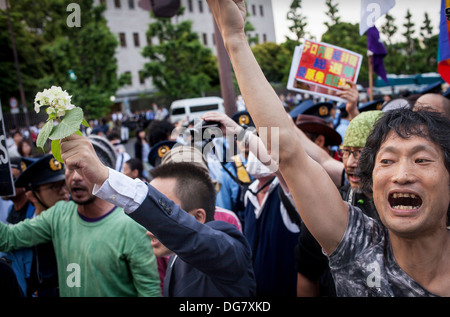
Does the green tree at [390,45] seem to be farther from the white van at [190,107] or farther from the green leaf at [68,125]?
the green leaf at [68,125]

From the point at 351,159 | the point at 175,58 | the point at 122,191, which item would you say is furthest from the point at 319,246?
the point at 175,58

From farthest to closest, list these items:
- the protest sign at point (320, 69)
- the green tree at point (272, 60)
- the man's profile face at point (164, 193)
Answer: the green tree at point (272, 60) → the protest sign at point (320, 69) → the man's profile face at point (164, 193)

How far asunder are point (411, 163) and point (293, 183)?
370 millimetres

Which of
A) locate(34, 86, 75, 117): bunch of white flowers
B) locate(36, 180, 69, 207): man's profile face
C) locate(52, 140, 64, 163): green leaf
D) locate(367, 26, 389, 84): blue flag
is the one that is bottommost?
locate(36, 180, 69, 207): man's profile face

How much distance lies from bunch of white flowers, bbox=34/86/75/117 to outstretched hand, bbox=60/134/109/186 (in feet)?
0.32

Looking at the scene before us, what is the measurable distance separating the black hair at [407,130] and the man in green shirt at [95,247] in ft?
4.24

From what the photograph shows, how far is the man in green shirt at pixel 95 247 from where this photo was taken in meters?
2.12

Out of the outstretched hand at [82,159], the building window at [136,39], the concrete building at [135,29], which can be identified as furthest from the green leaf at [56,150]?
the building window at [136,39]

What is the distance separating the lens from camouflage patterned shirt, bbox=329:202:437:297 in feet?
3.99

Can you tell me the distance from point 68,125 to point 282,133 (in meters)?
0.64

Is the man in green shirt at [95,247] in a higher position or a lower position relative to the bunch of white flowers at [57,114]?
lower

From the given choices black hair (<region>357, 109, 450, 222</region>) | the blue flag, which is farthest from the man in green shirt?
the blue flag

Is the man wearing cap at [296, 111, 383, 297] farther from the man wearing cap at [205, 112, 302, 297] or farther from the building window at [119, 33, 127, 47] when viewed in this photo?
the building window at [119, 33, 127, 47]

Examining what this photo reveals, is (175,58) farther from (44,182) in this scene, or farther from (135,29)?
(44,182)
